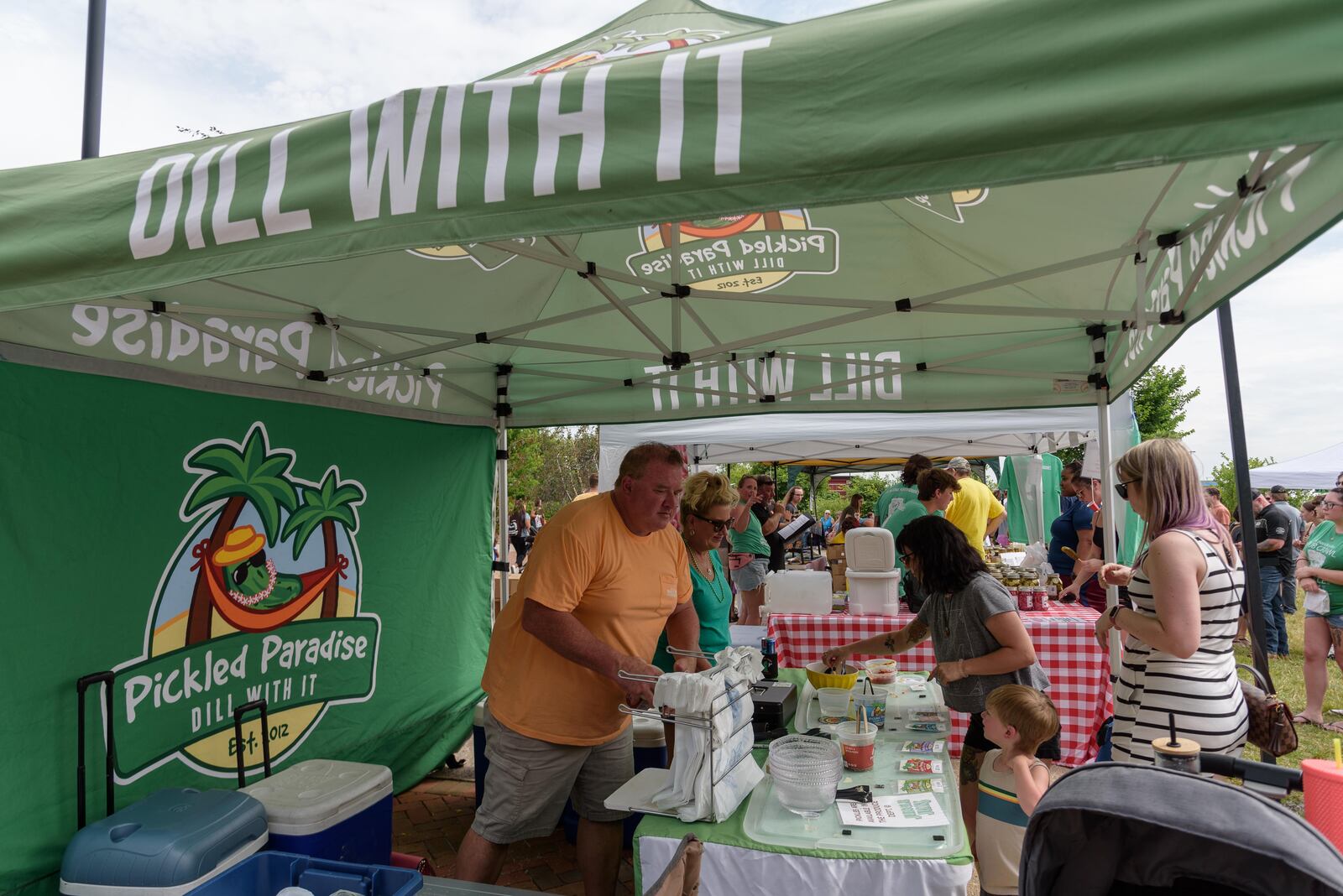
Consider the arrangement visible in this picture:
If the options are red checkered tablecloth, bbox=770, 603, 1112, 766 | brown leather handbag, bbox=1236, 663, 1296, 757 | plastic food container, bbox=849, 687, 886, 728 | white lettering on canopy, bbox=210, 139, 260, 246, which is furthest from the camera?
red checkered tablecloth, bbox=770, 603, 1112, 766

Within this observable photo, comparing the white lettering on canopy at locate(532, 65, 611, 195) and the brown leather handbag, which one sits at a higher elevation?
the white lettering on canopy at locate(532, 65, 611, 195)

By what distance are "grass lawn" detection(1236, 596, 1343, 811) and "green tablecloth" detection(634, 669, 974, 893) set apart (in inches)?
111

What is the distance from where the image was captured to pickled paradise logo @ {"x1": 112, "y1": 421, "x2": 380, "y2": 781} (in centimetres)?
286

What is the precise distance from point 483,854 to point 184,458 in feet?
6.03

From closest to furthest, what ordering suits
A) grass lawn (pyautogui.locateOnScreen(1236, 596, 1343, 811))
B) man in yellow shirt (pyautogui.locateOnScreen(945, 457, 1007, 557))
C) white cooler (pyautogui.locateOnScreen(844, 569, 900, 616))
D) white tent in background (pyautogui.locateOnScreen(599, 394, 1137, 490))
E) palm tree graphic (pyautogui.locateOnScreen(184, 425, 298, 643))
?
1. palm tree graphic (pyautogui.locateOnScreen(184, 425, 298, 643))
2. white cooler (pyautogui.locateOnScreen(844, 569, 900, 616))
3. grass lawn (pyautogui.locateOnScreen(1236, 596, 1343, 811))
4. man in yellow shirt (pyautogui.locateOnScreen(945, 457, 1007, 557))
5. white tent in background (pyautogui.locateOnScreen(599, 394, 1137, 490))

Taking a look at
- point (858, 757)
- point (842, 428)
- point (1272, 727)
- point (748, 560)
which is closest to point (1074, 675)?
point (1272, 727)

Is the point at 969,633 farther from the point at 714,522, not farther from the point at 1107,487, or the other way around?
the point at 1107,487

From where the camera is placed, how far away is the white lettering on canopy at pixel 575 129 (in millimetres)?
1227

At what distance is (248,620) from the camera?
Result: 325 centimetres

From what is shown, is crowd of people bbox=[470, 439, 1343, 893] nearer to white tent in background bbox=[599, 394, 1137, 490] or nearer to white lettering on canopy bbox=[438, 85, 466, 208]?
white lettering on canopy bbox=[438, 85, 466, 208]

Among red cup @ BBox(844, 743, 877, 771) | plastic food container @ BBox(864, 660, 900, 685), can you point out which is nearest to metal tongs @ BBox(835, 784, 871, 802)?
red cup @ BBox(844, 743, 877, 771)

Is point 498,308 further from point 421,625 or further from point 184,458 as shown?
point 421,625

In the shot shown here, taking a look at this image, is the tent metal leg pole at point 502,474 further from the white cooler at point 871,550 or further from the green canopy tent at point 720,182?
the white cooler at point 871,550

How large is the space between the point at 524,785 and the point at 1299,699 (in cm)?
649
